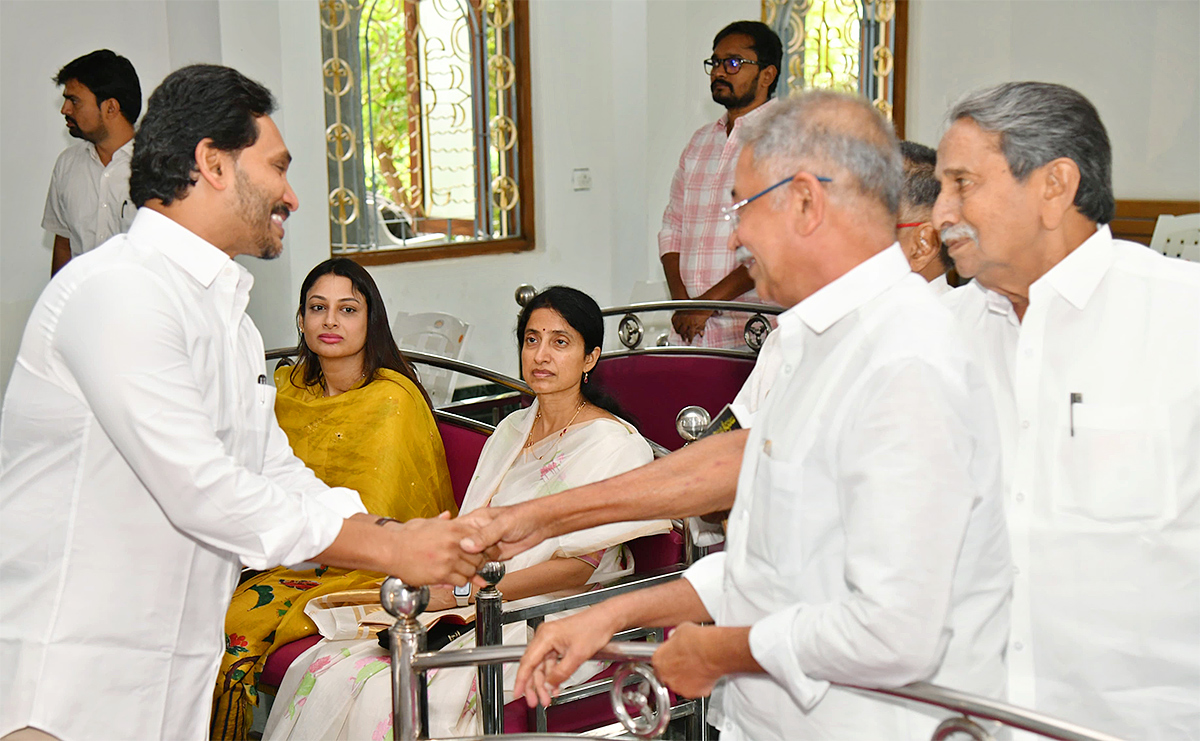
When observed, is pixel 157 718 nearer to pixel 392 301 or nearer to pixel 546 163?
pixel 392 301

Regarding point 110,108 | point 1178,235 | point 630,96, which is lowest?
point 1178,235

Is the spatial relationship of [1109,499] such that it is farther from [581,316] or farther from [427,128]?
[427,128]

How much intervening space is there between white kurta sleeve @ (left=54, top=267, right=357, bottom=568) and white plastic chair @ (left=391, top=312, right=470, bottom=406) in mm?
3491

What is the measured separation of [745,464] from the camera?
1.47 m

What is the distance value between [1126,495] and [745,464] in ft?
1.74

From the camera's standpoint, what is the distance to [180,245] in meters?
1.75

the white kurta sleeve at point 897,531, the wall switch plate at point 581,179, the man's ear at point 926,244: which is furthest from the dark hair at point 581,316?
the wall switch plate at point 581,179

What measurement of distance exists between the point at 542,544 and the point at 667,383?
4.32 ft

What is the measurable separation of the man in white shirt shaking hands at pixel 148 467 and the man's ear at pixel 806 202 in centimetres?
87

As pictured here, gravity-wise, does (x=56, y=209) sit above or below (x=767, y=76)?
below

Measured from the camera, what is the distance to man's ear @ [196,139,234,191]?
178 centimetres

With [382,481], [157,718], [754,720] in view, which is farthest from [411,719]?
[382,481]

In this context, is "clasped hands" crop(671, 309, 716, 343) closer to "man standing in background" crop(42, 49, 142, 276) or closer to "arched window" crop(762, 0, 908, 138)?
"man standing in background" crop(42, 49, 142, 276)

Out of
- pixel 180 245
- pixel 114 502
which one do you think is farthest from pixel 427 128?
pixel 114 502
